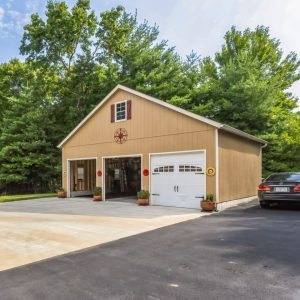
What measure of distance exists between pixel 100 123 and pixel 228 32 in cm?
1671

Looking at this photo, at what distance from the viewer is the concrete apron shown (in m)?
5.21

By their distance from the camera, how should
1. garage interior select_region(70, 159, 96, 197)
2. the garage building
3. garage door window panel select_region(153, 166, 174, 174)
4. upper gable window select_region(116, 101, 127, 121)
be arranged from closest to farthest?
the garage building < garage door window panel select_region(153, 166, 174, 174) < upper gable window select_region(116, 101, 127, 121) < garage interior select_region(70, 159, 96, 197)

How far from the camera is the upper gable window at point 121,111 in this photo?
13.6m

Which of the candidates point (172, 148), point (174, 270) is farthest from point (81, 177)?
point (174, 270)

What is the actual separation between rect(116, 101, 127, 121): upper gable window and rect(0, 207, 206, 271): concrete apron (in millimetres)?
5868

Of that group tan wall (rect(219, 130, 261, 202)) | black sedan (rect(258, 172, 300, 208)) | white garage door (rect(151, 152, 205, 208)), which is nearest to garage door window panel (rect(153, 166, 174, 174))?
white garage door (rect(151, 152, 205, 208))

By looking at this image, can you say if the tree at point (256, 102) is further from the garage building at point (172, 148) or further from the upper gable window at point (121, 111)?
the upper gable window at point (121, 111)

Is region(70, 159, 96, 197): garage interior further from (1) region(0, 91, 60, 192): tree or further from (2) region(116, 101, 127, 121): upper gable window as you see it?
(2) region(116, 101, 127, 121): upper gable window

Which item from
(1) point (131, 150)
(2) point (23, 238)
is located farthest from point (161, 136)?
(2) point (23, 238)

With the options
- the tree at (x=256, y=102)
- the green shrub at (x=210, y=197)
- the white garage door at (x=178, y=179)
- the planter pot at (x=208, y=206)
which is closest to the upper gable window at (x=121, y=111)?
the white garage door at (x=178, y=179)

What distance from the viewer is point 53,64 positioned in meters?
25.3

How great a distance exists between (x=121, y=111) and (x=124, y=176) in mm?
6279

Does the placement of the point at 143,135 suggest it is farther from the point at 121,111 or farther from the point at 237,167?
the point at 237,167

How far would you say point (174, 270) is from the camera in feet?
13.6
